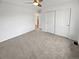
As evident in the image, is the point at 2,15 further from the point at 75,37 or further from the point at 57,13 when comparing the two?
the point at 75,37

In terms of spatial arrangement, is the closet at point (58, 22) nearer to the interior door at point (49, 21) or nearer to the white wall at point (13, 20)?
the interior door at point (49, 21)

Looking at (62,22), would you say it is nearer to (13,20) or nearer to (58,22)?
(58,22)

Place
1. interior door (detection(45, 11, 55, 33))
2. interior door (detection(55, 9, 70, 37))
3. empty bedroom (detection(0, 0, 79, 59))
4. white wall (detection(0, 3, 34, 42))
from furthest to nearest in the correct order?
1. interior door (detection(45, 11, 55, 33))
2. interior door (detection(55, 9, 70, 37))
3. white wall (detection(0, 3, 34, 42))
4. empty bedroom (detection(0, 0, 79, 59))

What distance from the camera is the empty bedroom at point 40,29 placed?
404cm

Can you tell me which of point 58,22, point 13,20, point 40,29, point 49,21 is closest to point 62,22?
point 58,22

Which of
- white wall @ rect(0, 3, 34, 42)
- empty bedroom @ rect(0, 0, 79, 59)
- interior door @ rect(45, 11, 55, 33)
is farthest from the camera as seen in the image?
interior door @ rect(45, 11, 55, 33)

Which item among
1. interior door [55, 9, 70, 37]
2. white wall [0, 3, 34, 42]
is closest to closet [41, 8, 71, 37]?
interior door [55, 9, 70, 37]

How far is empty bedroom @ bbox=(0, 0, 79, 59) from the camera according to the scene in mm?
4039

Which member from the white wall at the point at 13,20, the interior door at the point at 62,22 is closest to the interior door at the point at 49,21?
the interior door at the point at 62,22

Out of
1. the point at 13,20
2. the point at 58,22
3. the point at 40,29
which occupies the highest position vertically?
the point at 13,20

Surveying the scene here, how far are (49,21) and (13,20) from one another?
2.56m

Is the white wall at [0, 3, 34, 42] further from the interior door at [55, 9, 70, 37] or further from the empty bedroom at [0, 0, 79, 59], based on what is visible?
the interior door at [55, 9, 70, 37]

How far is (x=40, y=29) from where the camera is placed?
7.75 metres

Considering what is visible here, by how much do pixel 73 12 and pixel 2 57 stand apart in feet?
13.6
